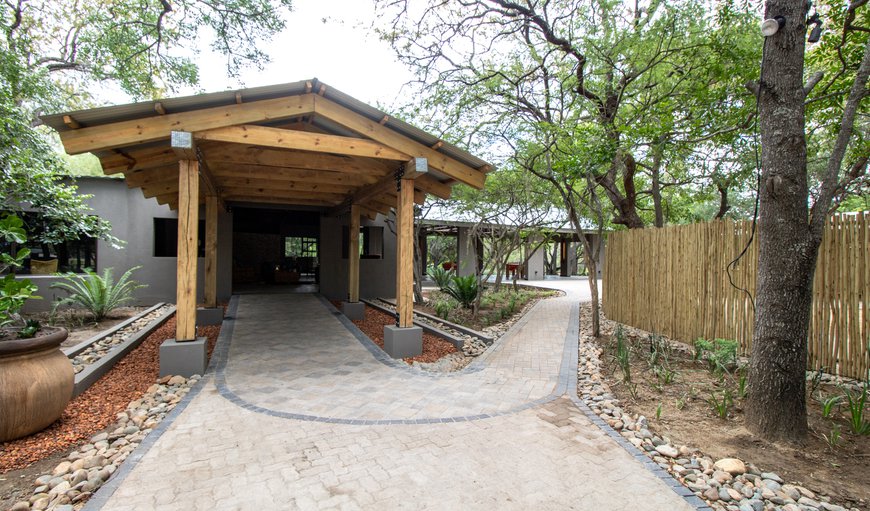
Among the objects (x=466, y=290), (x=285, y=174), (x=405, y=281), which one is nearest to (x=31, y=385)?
(x=405, y=281)

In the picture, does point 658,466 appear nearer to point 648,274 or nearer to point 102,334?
point 648,274

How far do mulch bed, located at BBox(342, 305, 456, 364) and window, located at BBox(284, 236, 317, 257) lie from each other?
9547mm

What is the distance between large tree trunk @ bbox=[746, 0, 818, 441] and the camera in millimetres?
2990

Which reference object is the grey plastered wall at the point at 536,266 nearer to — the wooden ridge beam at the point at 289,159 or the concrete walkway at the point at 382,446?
the wooden ridge beam at the point at 289,159

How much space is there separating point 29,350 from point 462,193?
8451mm

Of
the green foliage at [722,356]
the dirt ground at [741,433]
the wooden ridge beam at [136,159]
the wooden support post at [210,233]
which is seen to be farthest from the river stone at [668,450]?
the wooden support post at [210,233]

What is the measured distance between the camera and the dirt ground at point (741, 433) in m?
2.59

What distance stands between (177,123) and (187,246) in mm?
1305

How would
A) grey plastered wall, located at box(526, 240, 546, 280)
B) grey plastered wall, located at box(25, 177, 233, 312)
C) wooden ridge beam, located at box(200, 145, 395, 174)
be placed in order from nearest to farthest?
wooden ridge beam, located at box(200, 145, 395, 174), grey plastered wall, located at box(25, 177, 233, 312), grey plastered wall, located at box(526, 240, 546, 280)

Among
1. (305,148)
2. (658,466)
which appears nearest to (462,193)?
(305,148)

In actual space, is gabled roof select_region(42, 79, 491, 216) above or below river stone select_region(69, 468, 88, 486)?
above

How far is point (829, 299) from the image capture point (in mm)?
4332

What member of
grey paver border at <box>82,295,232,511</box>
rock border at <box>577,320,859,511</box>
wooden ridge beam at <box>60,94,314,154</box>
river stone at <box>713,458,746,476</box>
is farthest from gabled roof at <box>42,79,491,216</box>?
river stone at <box>713,458,746,476</box>

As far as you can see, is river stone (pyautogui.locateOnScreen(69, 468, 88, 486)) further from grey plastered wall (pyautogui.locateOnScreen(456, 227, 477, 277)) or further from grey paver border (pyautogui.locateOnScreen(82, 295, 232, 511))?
grey plastered wall (pyautogui.locateOnScreen(456, 227, 477, 277))
